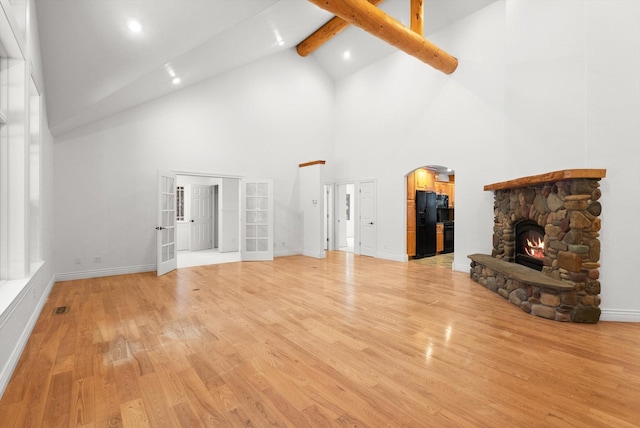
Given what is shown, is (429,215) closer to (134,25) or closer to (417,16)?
(417,16)

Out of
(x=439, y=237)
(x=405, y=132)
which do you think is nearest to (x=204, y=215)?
(x=405, y=132)

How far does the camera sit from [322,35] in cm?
688

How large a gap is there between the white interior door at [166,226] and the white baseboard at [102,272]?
0.51 metres

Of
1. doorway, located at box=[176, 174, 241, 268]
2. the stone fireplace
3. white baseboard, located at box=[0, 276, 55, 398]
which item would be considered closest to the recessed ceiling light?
white baseboard, located at box=[0, 276, 55, 398]

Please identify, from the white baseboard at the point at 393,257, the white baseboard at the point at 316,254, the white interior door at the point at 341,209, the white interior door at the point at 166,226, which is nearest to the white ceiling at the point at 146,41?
the white interior door at the point at 166,226

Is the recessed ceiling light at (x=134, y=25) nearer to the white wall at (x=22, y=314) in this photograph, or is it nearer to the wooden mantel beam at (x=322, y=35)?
the white wall at (x=22, y=314)

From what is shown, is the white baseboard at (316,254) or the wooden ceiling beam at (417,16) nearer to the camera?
the wooden ceiling beam at (417,16)

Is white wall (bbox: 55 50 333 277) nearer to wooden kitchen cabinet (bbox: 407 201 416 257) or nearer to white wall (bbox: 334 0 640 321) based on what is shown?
white wall (bbox: 334 0 640 321)

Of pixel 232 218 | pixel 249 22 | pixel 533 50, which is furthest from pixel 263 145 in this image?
pixel 533 50

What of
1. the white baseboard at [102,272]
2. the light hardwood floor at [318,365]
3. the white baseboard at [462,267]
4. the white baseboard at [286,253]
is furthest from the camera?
the white baseboard at [286,253]

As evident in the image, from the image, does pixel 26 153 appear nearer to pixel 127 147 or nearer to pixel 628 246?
pixel 127 147

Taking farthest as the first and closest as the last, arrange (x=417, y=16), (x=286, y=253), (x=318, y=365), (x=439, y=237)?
1. (x=439, y=237)
2. (x=286, y=253)
3. (x=417, y=16)
4. (x=318, y=365)

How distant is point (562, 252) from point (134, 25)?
523cm

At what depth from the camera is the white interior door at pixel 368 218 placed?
7371mm
